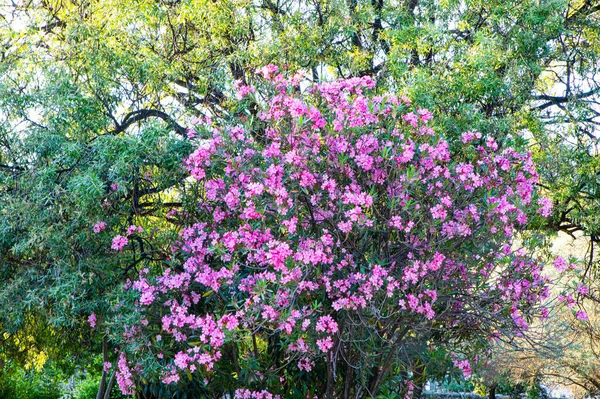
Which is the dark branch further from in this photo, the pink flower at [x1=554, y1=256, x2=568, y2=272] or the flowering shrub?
the pink flower at [x1=554, y1=256, x2=568, y2=272]

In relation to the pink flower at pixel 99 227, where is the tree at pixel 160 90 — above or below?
above

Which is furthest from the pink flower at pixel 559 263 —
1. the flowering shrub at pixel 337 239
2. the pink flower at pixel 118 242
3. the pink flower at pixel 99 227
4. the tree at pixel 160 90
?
the pink flower at pixel 99 227

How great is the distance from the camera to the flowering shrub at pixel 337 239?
4.70 metres

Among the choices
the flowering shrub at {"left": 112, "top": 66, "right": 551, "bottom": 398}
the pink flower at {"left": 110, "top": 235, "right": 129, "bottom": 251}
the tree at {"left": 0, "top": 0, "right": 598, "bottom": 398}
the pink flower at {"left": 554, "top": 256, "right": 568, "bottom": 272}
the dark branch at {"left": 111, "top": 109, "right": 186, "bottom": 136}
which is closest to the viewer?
the flowering shrub at {"left": 112, "top": 66, "right": 551, "bottom": 398}

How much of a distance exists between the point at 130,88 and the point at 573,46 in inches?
210

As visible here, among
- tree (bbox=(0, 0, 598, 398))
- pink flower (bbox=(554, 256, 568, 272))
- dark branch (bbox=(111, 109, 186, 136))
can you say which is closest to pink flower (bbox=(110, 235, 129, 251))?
tree (bbox=(0, 0, 598, 398))

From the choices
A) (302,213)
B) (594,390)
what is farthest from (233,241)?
(594,390)

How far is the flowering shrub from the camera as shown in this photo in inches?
185

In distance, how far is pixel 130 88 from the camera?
22.7ft

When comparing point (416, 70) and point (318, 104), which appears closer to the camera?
point (318, 104)

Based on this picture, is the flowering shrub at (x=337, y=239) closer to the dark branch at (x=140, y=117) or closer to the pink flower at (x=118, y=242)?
the pink flower at (x=118, y=242)

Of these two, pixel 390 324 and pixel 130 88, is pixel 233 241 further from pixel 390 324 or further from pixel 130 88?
pixel 130 88

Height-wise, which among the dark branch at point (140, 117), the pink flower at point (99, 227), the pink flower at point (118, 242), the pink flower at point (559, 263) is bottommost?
the pink flower at point (118, 242)

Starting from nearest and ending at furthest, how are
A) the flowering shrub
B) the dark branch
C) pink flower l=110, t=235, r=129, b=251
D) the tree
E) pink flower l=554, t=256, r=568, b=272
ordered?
the flowering shrub → pink flower l=554, t=256, r=568, b=272 → pink flower l=110, t=235, r=129, b=251 → the tree → the dark branch
